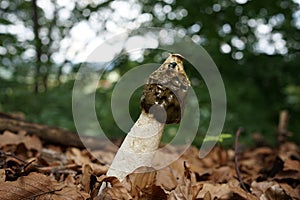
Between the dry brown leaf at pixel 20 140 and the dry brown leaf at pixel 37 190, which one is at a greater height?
the dry brown leaf at pixel 37 190

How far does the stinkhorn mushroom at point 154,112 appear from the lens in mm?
1700

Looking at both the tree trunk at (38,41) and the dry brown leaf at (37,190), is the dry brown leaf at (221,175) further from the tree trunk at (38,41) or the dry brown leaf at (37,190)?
the tree trunk at (38,41)

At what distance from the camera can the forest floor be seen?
5.01 feet

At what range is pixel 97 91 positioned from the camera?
456 cm

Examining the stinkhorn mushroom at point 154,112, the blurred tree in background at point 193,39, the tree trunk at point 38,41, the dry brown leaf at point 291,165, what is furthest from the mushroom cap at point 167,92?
the tree trunk at point 38,41

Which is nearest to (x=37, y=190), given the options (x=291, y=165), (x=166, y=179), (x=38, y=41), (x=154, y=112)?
(x=154, y=112)

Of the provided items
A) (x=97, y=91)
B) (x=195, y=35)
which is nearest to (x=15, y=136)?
(x=97, y=91)

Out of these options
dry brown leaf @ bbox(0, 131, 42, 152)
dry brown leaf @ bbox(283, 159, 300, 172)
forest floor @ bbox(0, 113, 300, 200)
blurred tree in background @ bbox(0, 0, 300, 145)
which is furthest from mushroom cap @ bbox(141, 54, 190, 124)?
blurred tree in background @ bbox(0, 0, 300, 145)

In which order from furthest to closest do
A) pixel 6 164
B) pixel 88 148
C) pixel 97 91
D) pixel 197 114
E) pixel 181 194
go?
pixel 97 91
pixel 197 114
pixel 88 148
pixel 6 164
pixel 181 194

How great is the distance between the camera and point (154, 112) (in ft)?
5.73

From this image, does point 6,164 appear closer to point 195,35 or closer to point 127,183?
point 127,183

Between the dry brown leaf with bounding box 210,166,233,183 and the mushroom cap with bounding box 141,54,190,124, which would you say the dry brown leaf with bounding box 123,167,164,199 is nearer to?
the mushroom cap with bounding box 141,54,190,124

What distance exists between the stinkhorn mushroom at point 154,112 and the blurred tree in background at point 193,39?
2.17 metres

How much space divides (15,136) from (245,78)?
299 cm
